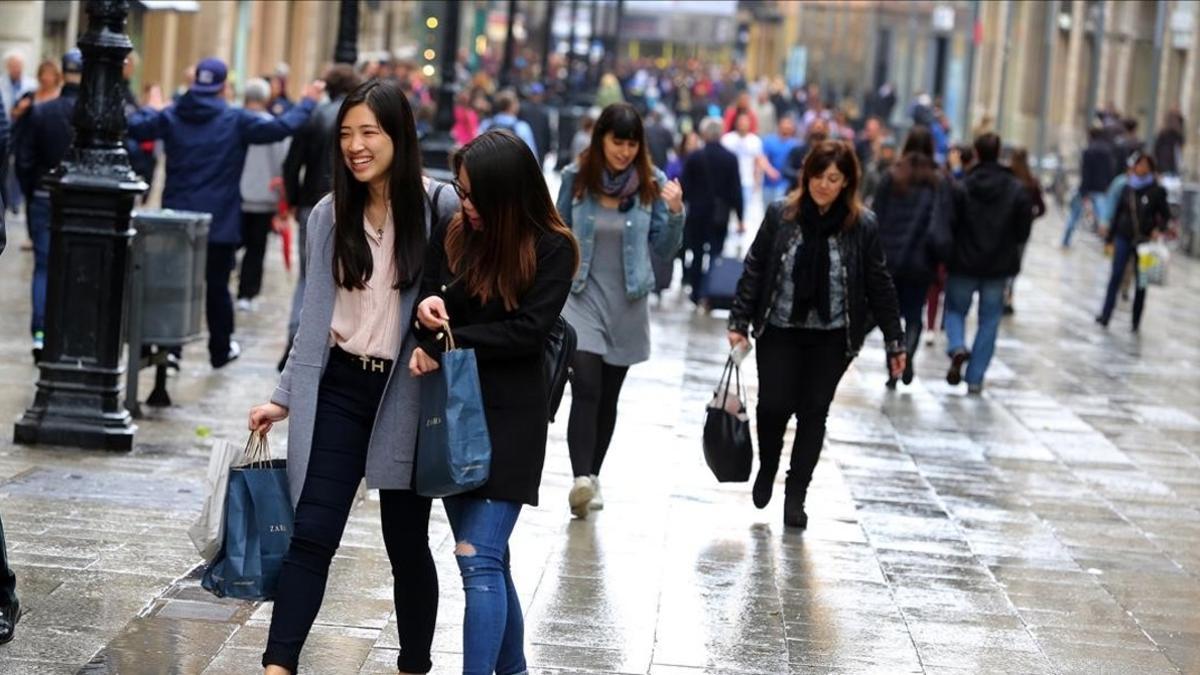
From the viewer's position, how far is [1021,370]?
1784 cm

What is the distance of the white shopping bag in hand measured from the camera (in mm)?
6039

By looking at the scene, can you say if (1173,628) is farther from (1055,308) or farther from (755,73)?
(755,73)

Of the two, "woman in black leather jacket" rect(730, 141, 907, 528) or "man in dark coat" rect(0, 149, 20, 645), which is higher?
"woman in black leather jacket" rect(730, 141, 907, 528)

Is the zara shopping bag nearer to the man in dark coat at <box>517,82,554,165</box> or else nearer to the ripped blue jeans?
the ripped blue jeans

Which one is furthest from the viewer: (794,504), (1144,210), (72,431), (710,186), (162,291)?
(1144,210)

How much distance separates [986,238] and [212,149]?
5.19m

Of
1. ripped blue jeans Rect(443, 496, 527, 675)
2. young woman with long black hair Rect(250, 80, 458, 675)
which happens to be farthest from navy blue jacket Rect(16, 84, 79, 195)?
ripped blue jeans Rect(443, 496, 527, 675)

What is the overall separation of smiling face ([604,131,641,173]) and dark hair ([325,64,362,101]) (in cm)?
418

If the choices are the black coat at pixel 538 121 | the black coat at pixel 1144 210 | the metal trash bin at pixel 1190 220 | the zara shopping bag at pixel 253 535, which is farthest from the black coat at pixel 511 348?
the metal trash bin at pixel 1190 220

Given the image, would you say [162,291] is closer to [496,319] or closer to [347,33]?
[496,319]

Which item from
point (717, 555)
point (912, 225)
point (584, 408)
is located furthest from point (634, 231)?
point (912, 225)

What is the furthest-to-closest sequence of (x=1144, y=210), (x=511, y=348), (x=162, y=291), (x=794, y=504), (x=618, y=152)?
(x=1144, y=210)
(x=162, y=291)
(x=794, y=504)
(x=618, y=152)
(x=511, y=348)

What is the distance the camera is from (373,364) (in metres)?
6.00

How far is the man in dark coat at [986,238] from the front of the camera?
1579cm
